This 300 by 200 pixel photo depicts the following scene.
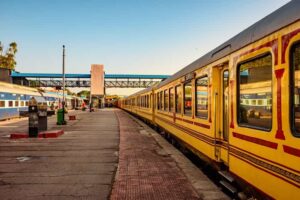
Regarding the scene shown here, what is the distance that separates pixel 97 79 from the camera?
8569 centimetres

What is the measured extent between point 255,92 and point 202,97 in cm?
315

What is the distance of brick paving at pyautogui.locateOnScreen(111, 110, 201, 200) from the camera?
639 centimetres

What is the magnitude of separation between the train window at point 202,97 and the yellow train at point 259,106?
5 centimetres

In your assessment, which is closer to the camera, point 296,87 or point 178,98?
point 296,87

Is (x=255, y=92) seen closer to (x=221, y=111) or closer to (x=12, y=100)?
(x=221, y=111)

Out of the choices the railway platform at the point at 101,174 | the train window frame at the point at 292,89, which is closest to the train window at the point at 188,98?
the railway platform at the point at 101,174

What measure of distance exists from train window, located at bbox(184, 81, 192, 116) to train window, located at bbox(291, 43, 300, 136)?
5.60 meters

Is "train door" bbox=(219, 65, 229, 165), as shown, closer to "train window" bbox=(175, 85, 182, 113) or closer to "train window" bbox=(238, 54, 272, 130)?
"train window" bbox=(238, 54, 272, 130)

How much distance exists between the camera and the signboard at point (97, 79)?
3342 inches

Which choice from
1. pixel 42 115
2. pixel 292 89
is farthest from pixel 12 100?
pixel 292 89

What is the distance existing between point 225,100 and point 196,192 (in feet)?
6.22

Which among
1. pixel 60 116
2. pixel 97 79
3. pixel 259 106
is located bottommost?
pixel 60 116

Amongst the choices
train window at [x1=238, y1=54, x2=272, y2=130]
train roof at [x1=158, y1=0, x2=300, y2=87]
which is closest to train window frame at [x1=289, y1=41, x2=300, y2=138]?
train roof at [x1=158, y1=0, x2=300, y2=87]

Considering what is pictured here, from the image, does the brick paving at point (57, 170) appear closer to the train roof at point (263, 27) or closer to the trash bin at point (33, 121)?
the trash bin at point (33, 121)
